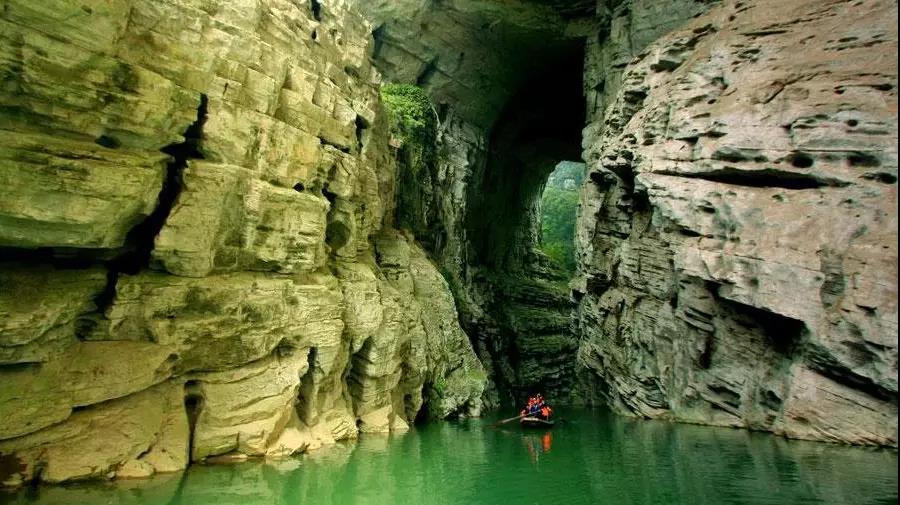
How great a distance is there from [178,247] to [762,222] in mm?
13537

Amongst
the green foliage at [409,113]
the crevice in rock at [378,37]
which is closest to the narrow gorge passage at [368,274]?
the green foliage at [409,113]

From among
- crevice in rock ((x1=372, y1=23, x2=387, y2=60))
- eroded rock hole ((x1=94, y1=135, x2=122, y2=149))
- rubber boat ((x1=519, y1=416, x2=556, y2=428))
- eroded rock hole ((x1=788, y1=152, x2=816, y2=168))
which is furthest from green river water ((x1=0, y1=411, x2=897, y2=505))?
crevice in rock ((x1=372, y1=23, x2=387, y2=60))

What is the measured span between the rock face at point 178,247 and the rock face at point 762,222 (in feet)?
29.1

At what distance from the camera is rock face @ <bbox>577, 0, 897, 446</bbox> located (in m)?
10.8

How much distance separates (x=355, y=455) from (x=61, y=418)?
5964 mm

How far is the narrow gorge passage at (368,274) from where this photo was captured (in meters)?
9.20

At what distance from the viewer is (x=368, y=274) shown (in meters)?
16.8

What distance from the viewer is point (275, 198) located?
514 inches

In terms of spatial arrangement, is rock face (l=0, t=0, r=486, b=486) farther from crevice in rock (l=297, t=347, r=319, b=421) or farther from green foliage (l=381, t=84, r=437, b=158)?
green foliage (l=381, t=84, r=437, b=158)

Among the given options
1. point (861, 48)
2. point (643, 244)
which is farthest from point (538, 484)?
point (861, 48)

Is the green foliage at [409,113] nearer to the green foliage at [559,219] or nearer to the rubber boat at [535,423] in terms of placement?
the rubber boat at [535,423]

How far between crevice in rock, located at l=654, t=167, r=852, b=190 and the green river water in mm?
5849

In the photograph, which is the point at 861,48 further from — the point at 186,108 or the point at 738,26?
the point at 186,108

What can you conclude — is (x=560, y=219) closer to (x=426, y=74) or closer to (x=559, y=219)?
(x=559, y=219)
